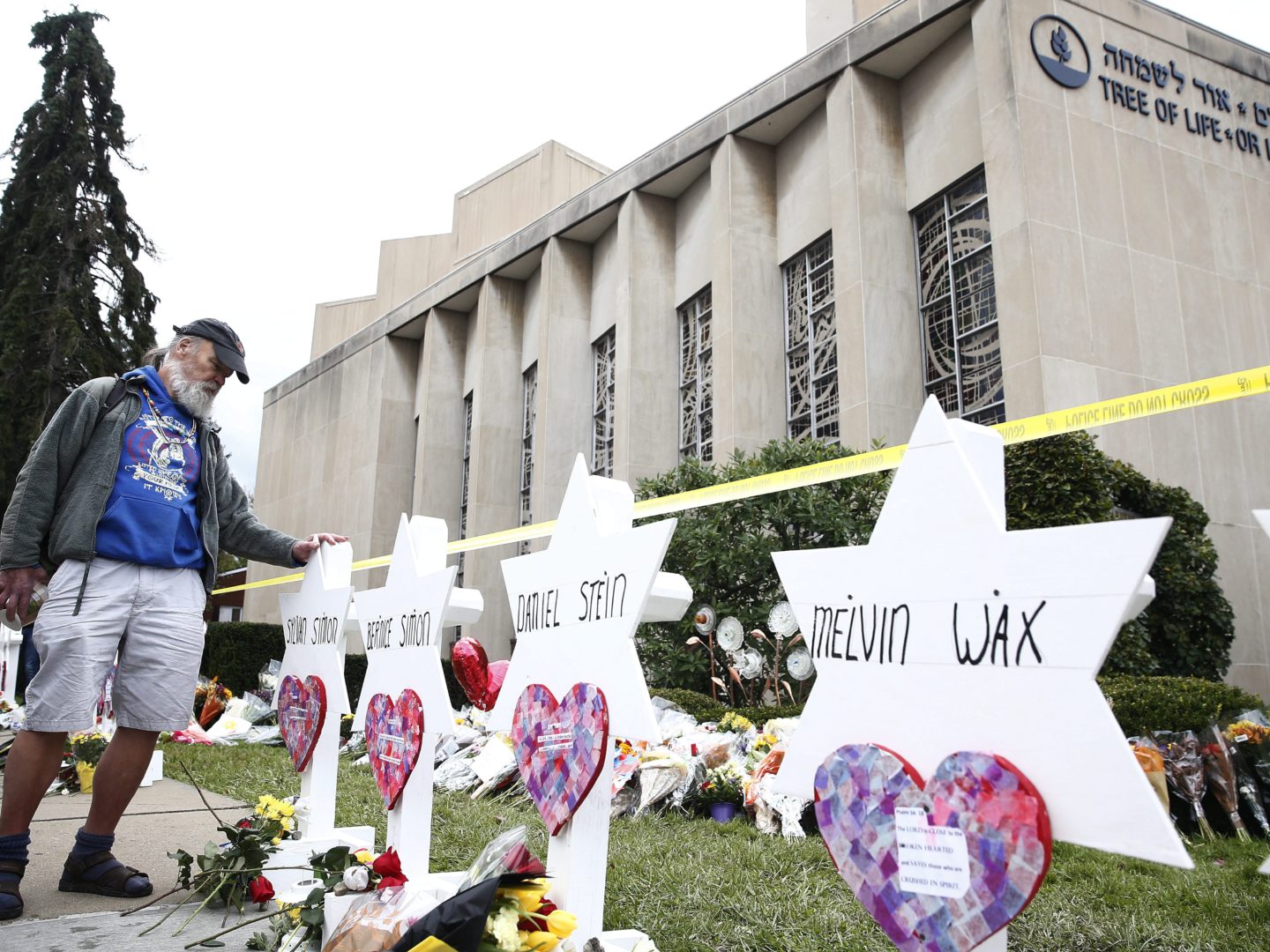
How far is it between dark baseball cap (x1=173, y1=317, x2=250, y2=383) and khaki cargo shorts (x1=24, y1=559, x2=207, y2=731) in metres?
0.81

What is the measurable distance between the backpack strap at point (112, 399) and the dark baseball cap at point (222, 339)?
0.31 metres

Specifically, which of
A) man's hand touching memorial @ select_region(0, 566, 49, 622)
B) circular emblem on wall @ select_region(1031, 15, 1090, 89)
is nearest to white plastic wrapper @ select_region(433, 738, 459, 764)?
man's hand touching memorial @ select_region(0, 566, 49, 622)

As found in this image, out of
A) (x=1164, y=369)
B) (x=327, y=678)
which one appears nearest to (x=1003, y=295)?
(x=1164, y=369)

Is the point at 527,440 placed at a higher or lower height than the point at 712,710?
higher

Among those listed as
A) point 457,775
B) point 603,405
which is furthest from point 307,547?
point 603,405

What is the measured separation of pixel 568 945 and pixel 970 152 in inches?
489

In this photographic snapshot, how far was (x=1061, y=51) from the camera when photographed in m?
11.8

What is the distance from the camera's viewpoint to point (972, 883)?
1.69 m

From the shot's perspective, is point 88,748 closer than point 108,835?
Result: No

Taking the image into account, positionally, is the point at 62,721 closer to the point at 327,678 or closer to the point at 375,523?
the point at 327,678

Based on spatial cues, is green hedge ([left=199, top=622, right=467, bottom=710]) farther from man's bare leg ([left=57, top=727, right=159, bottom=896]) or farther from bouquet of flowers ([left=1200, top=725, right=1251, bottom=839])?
man's bare leg ([left=57, top=727, right=159, bottom=896])

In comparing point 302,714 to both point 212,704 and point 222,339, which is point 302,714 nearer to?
point 222,339

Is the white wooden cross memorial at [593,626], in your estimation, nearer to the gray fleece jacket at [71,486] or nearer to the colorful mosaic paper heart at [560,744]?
the colorful mosaic paper heart at [560,744]

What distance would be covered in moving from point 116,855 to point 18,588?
1420 mm
